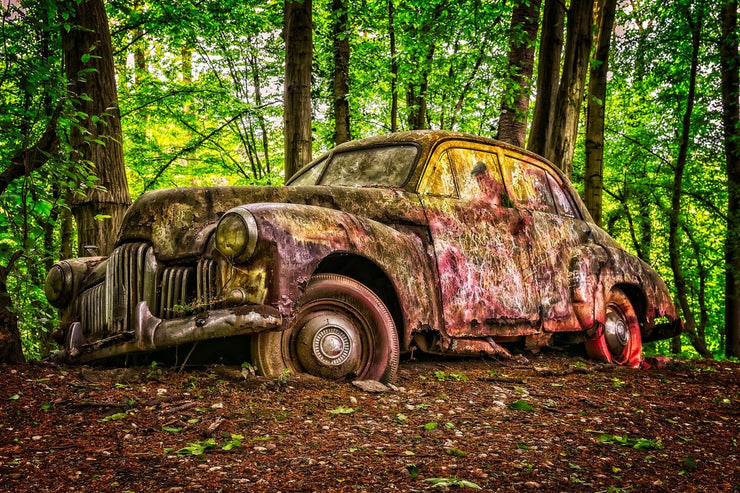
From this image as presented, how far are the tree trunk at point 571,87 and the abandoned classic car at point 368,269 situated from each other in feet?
9.45

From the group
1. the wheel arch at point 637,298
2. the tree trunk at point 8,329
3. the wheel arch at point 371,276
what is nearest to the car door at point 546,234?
the wheel arch at point 637,298

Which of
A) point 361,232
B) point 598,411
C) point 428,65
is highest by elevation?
point 428,65

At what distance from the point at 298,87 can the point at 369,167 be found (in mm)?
3250

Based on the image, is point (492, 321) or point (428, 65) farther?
point (428, 65)

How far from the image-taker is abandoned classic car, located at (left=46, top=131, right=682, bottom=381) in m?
3.70

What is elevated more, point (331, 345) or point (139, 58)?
point (139, 58)

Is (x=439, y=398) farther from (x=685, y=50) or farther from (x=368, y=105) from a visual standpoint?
(x=368, y=105)

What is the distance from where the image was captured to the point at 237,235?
3.64m

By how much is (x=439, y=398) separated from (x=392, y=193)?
69.5 inches

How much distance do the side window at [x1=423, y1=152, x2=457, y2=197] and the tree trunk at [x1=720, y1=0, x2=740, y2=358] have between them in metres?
8.28

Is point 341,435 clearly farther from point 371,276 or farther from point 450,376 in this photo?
point 450,376

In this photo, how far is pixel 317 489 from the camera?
2.30 meters

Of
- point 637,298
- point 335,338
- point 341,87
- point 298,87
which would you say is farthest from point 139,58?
point 335,338

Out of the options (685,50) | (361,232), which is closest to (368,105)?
(685,50)
